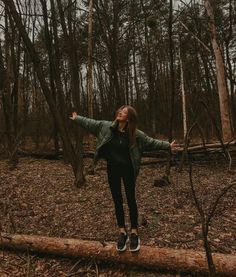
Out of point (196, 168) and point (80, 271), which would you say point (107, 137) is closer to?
point (80, 271)

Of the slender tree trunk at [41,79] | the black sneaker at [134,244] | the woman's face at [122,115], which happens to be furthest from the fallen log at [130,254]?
the slender tree trunk at [41,79]

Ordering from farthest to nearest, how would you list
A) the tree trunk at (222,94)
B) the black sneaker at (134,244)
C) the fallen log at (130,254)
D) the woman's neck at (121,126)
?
the tree trunk at (222,94), the woman's neck at (121,126), the black sneaker at (134,244), the fallen log at (130,254)

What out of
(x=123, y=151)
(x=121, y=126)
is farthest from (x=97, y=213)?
(x=121, y=126)

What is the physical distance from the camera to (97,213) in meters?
6.49

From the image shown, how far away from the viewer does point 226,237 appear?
5.07 m

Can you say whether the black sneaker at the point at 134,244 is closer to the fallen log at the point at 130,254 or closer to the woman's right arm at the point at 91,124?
the fallen log at the point at 130,254

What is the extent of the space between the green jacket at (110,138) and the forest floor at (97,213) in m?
1.43

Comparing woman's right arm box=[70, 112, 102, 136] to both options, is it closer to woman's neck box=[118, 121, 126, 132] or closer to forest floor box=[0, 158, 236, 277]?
woman's neck box=[118, 121, 126, 132]

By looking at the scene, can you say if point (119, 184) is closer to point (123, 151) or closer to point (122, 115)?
point (123, 151)

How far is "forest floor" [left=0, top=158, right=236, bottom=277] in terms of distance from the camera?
466 centimetres

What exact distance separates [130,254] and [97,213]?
2183 millimetres

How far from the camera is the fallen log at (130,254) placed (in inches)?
158

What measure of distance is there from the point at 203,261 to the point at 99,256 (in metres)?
1.38

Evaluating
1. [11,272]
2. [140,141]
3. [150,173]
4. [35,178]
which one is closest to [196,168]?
[150,173]
